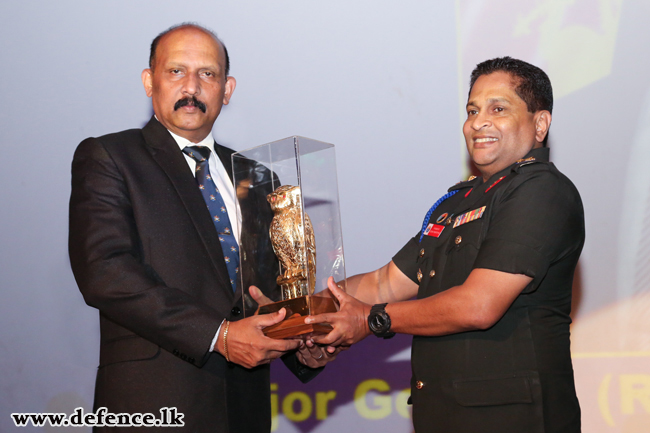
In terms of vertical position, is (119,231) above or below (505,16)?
below

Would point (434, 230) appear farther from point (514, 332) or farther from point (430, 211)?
point (514, 332)

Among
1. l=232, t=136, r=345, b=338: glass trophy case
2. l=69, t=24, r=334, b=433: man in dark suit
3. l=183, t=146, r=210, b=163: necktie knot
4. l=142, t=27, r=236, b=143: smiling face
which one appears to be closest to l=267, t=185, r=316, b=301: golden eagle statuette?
l=232, t=136, r=345, b=338: glass trophy case

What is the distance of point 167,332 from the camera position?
6.42ft

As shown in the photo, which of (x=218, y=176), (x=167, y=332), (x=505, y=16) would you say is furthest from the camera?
(x=505, y=16)

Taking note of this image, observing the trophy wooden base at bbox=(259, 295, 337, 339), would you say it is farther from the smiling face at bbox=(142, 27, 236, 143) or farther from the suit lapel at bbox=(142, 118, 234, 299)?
the smiling face at bbox=(142, 27, 236, 143)

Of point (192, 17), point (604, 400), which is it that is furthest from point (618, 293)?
point (192, 17)

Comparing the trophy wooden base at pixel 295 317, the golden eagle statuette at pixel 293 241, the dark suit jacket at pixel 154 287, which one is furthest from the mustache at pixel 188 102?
the trophy wooden base at pixel 295 317

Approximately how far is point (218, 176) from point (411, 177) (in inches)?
46.6

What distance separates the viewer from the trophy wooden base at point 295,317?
202cm

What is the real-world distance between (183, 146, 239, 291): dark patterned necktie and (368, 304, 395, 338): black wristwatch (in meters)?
0.50

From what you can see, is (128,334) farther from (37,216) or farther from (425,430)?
(37,216)

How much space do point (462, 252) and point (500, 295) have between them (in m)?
0.23

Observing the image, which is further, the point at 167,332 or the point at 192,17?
the point at 192,17

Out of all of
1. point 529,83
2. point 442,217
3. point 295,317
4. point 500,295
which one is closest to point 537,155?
point 529,83
